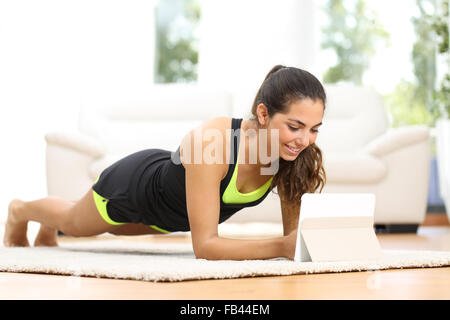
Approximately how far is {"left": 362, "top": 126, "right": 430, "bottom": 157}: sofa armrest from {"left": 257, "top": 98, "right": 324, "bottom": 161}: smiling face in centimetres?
203

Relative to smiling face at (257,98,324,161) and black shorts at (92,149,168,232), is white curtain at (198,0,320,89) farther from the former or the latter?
smiling face at (257,98,324,161)

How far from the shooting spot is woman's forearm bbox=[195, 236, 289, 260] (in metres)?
1.68

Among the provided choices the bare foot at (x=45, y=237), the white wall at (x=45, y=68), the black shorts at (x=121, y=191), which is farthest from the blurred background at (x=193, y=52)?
the black shorts at (x=121, y=191)

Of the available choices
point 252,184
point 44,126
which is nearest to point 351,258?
point 252,184

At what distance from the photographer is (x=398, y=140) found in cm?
363

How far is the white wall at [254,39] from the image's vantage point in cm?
511

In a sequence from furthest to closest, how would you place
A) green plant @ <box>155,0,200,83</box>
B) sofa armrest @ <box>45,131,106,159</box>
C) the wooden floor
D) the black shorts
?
green plant @ <box>155,0,200,83</box> < sofa armrest @ <box>45,131,106,159</box> < the black shorts < the wooden floor

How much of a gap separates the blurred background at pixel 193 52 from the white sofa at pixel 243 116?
0.35m

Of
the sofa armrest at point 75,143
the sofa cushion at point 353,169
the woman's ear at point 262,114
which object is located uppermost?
the woman's ear at point 262,114

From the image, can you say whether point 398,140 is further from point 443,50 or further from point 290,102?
point 290,102

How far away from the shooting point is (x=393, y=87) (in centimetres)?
555

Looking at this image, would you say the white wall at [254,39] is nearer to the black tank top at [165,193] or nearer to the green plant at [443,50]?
the green plant at [443,50]

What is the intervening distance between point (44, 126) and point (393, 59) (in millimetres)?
3080

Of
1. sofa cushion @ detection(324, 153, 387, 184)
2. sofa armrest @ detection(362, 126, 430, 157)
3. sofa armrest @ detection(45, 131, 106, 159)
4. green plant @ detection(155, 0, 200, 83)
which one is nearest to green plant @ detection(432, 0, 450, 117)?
sofa armrest @ detection(362, 126, 430, 157)
